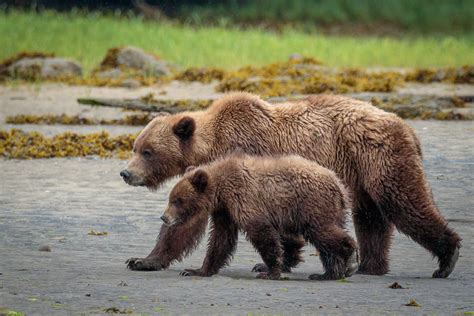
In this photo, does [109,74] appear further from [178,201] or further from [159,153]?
[178,201]

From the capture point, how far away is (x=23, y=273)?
25.7 feet

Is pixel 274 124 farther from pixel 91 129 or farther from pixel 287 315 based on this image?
pixel 91 129

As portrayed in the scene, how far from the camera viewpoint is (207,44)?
24609mm

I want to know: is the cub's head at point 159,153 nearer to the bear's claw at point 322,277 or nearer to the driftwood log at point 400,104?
the bear's claw at point 322,277

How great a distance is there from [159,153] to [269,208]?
1.04 meters

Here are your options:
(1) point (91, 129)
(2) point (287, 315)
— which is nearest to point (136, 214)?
(2) point (287, 315)

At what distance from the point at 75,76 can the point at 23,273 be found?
42.5 ft

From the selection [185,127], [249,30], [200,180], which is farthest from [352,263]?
[249,30]

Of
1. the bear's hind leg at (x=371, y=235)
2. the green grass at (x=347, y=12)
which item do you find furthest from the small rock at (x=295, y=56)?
the bear's hind leg at (x=371, y=235)

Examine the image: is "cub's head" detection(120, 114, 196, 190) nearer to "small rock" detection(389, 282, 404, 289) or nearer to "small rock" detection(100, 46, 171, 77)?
"small rock" detection(389, 282, 404, 289)

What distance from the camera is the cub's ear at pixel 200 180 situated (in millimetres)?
8117

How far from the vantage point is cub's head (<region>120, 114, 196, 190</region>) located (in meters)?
8.70

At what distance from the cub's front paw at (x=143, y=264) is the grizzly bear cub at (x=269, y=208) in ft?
1.20

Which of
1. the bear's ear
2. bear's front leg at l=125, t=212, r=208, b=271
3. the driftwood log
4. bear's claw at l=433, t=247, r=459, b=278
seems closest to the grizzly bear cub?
bear's front leg at l=125, t=212, r=208, b=271
